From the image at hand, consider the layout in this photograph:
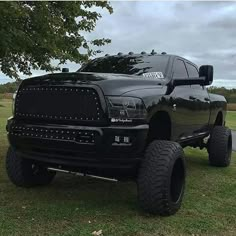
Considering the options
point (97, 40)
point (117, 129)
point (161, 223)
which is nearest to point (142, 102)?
point (117, 129)

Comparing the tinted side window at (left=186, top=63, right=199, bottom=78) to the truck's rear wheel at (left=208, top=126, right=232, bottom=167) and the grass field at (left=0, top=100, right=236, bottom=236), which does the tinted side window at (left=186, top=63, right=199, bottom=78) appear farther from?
the grass field at (left=0, top=100, right=236, bottom=236)

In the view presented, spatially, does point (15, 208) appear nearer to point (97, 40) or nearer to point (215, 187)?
point (215, 187)

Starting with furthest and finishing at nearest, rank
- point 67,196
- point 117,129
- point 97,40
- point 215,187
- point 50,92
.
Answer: point 97,40
point 215,187
point 67,196
point 50,92
point 117,129

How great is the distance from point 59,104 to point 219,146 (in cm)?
422

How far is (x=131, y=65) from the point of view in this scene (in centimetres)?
647

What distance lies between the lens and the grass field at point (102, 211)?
183 inches

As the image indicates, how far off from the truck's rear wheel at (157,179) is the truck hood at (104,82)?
2.27ft

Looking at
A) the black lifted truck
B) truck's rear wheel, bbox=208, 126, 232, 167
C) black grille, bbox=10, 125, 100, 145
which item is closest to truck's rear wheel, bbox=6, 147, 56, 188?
the black lifted truck

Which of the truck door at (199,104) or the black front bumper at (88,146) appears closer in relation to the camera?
the black front bumper at (88,146)

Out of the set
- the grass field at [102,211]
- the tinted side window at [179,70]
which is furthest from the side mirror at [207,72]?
the grass field at [102,211]

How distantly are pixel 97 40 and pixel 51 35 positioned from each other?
228cm

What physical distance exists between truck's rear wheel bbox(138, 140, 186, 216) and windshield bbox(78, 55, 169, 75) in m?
1.49

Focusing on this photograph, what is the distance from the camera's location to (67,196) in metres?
5.91

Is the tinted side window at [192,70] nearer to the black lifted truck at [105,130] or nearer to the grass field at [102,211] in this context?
the black lifted truck at [105,130]
